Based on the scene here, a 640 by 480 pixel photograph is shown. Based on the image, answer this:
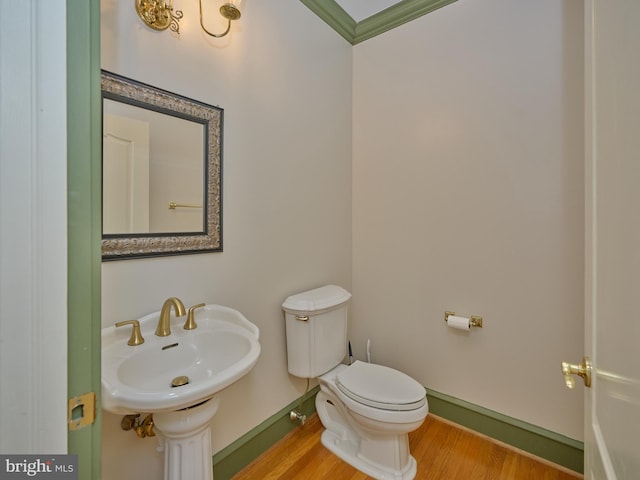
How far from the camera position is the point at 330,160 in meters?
1.93

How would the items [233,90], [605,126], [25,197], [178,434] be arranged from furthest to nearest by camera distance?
[233,90] < [178,434] < [605,126] < [25,197]

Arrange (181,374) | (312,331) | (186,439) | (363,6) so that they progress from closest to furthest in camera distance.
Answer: (186,439) → (181,374) → (312,331) → (363,6)

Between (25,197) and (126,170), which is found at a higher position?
(126,170)

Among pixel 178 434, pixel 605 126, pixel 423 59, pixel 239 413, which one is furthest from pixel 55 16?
pixel 423 59

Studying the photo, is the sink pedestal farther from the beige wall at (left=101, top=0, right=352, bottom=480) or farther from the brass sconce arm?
the brass sconce arm

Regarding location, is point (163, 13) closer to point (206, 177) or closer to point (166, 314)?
point (206, 177)

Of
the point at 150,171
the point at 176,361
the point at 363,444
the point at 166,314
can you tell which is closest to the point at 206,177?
the point at 150,171

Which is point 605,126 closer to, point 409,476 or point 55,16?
point 55,16

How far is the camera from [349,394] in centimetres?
145

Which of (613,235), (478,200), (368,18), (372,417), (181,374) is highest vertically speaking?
(368,18)

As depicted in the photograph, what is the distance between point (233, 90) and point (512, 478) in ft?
7.59

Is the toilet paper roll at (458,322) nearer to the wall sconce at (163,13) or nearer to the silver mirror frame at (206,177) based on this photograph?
the silver mirror frame at (206,177)

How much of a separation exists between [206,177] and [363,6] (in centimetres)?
159

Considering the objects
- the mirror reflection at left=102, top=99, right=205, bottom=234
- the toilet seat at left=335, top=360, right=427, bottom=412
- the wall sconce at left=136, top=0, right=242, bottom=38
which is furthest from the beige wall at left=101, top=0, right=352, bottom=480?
the toilet seat at left=335, top=360, right=427, bottom=412
